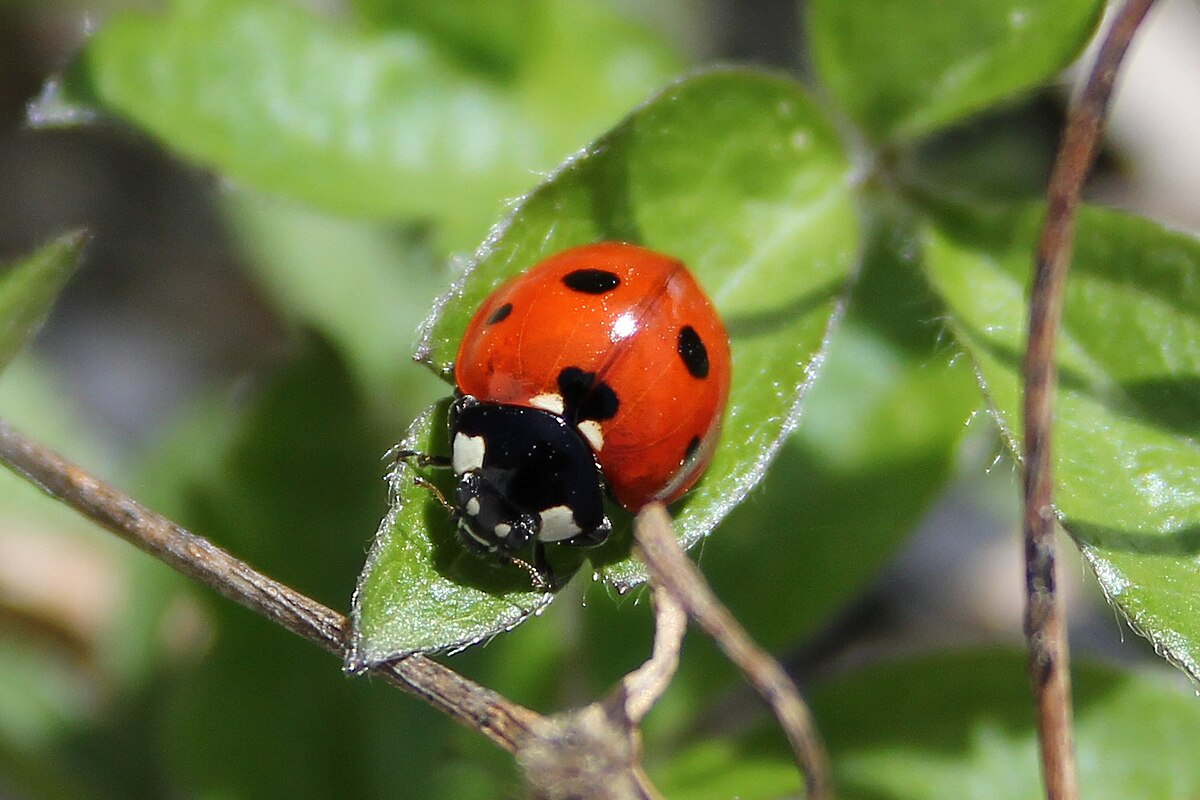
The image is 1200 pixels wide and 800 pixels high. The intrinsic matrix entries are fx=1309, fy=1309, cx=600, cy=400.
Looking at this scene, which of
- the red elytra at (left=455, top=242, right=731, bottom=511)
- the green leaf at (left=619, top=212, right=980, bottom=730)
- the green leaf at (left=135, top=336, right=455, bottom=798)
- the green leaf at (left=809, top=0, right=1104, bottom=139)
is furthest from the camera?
the green leaf at (left=135, top=336, right=455, bottom=798)

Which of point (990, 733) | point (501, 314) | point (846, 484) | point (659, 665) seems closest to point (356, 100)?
point (501, 314)

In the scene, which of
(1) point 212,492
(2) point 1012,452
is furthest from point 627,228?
(1) point 212,492

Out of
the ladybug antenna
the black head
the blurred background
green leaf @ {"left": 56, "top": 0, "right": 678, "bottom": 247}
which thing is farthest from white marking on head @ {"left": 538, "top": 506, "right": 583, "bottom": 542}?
green leaf @ {"left": 56, "top": 0, "right": 678, "bottom": 247}

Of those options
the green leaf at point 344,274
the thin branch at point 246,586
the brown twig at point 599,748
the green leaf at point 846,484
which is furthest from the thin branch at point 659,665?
the green leaf at point 344,274

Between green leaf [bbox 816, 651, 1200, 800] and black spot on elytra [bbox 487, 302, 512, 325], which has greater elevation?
black spot on elytra [bbox 487, 302, 512, 325]

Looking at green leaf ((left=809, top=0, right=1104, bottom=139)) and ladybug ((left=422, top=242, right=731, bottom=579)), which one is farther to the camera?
green leaf ((left=809, top=0, right=1104, bottom=139))

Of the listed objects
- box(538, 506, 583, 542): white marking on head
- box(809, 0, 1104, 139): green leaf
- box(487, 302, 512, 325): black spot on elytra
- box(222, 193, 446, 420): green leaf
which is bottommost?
box(538, 506, 583, 542): white marking on head

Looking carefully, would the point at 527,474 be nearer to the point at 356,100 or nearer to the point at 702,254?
the point at 702,254

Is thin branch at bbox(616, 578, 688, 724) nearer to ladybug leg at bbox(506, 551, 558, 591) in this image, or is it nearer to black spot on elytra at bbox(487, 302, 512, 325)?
ladybug leg at bbox(506, 551, 558, 591)
